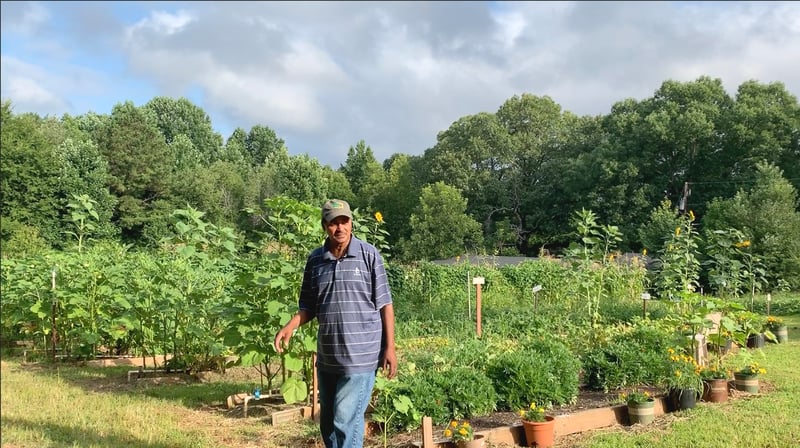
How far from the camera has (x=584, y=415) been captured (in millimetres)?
4887

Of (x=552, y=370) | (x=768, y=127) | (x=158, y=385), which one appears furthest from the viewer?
(x=768, y=127)

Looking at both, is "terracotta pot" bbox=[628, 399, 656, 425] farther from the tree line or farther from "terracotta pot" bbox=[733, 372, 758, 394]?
the tree line

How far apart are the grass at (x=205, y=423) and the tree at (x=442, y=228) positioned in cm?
2873

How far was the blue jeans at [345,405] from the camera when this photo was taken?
3109 mm

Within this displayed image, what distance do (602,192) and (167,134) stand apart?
32.6m

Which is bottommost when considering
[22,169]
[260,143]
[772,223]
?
Result: [22,169]

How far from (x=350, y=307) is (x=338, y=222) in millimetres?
472

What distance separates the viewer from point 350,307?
10.4ft

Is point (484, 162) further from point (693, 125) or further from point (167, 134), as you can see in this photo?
point (167, 134)

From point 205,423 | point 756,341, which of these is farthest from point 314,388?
point 756,341

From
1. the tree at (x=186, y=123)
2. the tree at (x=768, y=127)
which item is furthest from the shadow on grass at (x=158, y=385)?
the tree at (x=186, y=123)

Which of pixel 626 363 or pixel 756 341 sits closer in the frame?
pixel 626 363

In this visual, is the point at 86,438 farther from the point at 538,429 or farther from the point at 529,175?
the point at 529,175

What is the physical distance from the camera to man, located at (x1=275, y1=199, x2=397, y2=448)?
3113 millimetres
